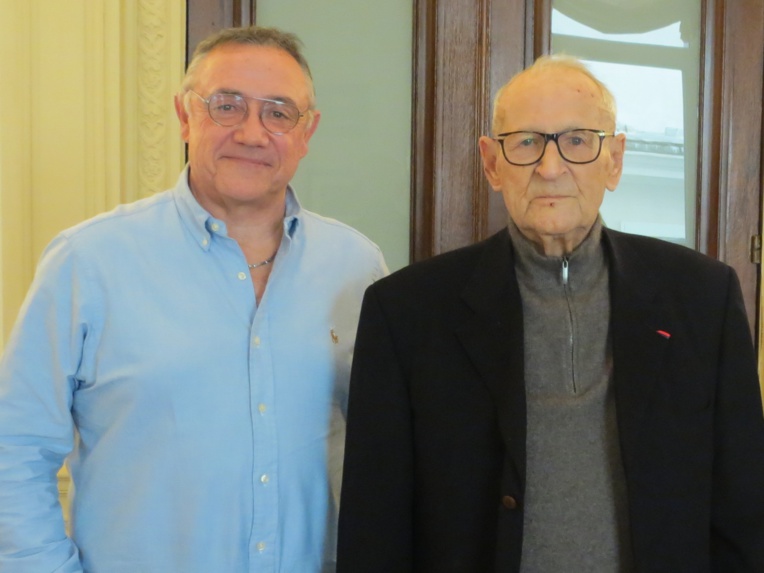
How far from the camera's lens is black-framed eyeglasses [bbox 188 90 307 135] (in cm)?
148

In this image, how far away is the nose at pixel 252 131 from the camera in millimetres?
1456

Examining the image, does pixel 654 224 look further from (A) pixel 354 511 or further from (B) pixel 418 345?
(A) pixel 354 511

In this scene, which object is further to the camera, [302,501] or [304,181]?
[304,181]

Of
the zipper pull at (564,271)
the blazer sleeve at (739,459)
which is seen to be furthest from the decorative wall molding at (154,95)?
the blazer sleeve at (739,459)

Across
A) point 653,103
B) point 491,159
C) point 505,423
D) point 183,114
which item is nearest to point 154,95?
point 183,114

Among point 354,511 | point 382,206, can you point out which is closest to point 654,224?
point 382,206

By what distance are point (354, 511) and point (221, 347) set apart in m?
0.38

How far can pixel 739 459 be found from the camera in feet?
4.52

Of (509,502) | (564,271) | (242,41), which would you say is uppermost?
(242,41)

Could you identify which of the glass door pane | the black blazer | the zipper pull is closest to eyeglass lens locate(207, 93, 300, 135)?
the black blazer

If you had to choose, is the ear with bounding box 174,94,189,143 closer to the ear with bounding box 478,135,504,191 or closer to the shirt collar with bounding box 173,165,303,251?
the shirt collar with bounding box 173,165,303,251

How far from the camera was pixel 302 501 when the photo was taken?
4.88 feet

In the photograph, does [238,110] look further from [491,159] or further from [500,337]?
[500,337]

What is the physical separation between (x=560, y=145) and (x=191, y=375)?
767 millimetres
